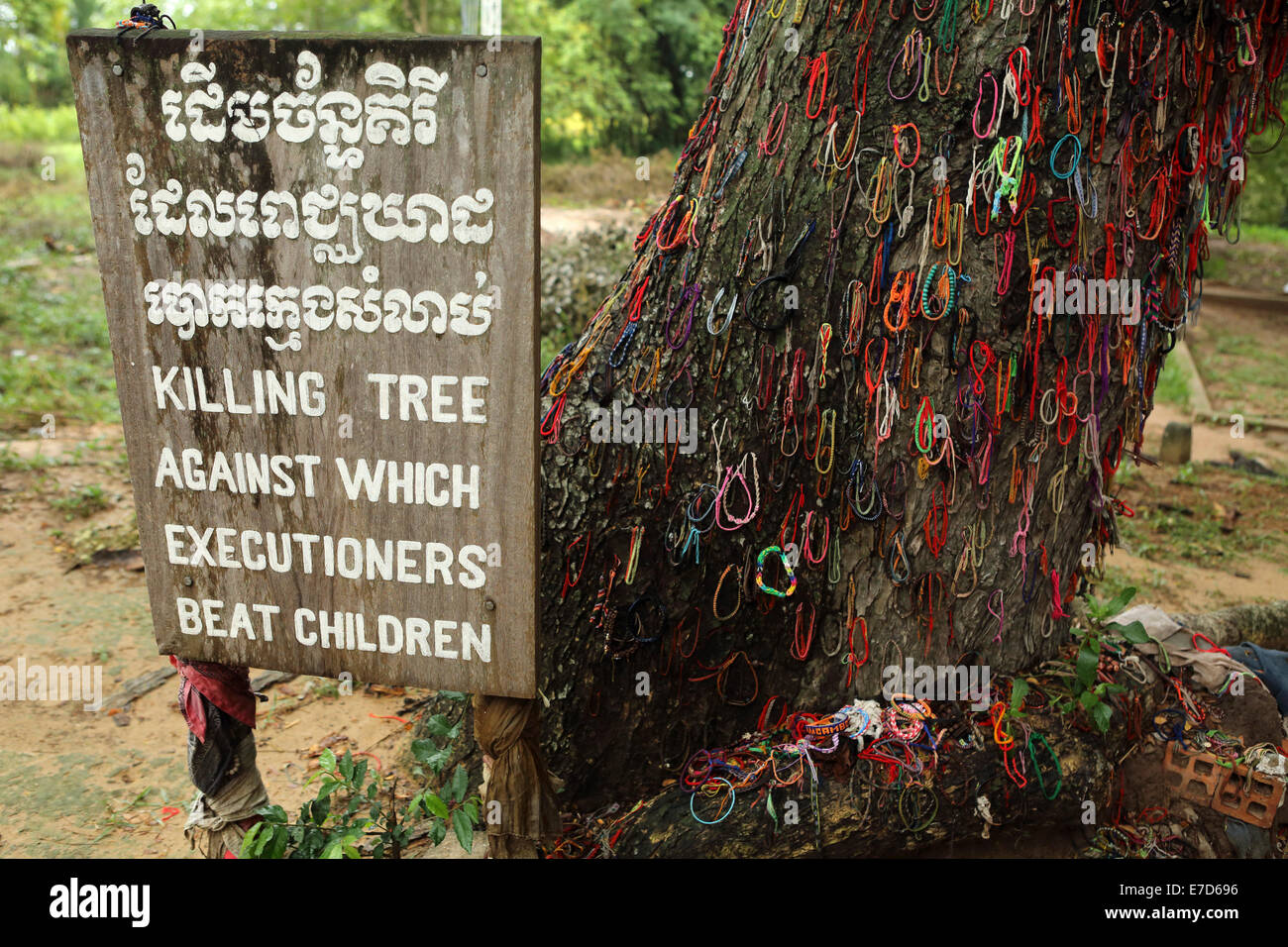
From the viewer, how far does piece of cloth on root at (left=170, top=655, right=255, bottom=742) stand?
2404mm

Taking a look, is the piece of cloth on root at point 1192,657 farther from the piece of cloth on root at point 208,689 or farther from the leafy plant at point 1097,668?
the piece of cloth on root at point 208,689

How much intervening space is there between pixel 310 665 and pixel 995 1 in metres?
2.43

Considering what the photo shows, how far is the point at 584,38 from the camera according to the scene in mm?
16250

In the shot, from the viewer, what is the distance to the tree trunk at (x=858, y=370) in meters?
2.59

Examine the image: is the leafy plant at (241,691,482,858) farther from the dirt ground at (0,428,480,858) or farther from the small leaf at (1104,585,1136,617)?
the small leaf at (1104,585,1136,617)

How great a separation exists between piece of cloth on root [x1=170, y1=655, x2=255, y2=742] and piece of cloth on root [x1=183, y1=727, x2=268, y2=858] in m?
0.10

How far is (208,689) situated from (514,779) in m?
0.82

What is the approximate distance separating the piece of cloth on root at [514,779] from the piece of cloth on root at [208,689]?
634 millimetres

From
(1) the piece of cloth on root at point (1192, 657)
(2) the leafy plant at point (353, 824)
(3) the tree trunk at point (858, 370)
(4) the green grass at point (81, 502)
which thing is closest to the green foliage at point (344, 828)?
(2) the leafy plant at point (353, 824)

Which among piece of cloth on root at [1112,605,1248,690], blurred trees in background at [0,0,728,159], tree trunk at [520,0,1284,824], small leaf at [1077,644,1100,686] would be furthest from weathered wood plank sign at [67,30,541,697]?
blurred trees in background at [0,0,728,159]

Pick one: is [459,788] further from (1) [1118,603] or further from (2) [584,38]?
(2) [584,38]

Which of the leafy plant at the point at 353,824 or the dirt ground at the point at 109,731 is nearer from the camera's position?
the leafy plant at the point at 353,824

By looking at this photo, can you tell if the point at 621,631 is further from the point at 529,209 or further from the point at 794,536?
the point at 529,209

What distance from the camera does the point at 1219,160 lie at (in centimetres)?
283
